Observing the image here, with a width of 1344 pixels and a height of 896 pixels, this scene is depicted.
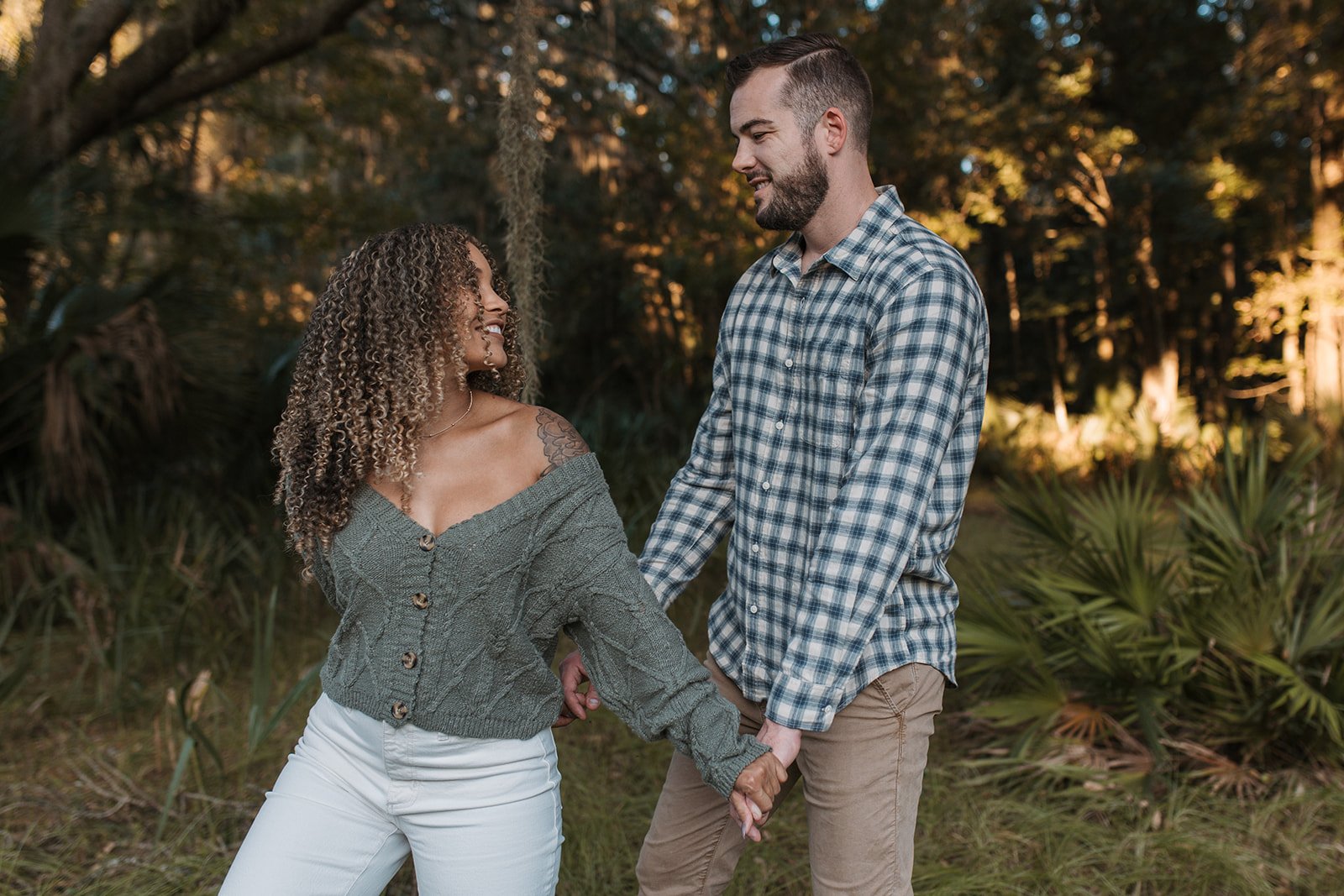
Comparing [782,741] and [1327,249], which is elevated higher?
[782,741]

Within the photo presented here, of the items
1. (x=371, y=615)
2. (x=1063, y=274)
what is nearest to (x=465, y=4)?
(x=371, y=615)

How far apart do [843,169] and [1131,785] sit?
2978 mm

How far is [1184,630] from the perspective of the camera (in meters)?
4.45

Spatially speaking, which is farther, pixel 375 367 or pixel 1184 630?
pixel 1184 630

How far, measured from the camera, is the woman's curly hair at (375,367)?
200 centimetres

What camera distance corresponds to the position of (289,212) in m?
12.4

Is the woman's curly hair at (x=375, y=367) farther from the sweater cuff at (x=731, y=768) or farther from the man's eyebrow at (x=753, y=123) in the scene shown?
the sweater cuff at (x=731, y=768)

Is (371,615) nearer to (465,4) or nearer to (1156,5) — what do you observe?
(465,4)

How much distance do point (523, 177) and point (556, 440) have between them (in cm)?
179

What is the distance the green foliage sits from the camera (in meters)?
4.34

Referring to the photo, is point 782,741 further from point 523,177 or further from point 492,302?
point 523,177

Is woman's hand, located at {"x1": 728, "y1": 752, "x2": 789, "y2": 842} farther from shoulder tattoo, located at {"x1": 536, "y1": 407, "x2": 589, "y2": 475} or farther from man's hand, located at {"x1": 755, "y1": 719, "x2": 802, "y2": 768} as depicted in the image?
shoulder tattoo, located at {"x1": 536, "y1": 407, "x2": 589, "y2": 475}

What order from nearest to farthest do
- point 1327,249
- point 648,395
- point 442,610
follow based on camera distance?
point 442,610 < point 1327,249 < point 648,395

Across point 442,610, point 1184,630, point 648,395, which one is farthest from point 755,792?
point 648,395
